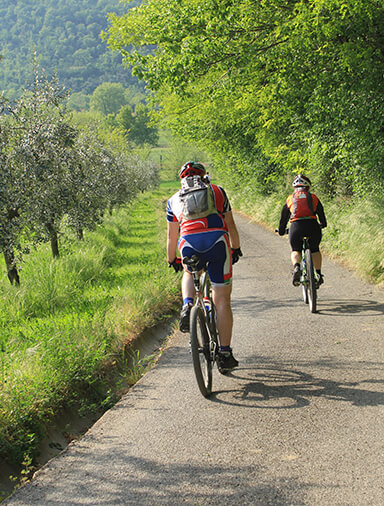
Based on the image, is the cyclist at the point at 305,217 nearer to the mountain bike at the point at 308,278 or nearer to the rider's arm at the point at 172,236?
the mountain bike at the point at 308,278

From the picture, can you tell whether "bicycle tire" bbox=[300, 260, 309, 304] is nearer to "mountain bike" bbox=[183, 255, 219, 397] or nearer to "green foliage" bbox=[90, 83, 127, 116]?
"mountain bike" bbox=[183, 255, 219, 397]

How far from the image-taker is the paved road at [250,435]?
10.1 feet

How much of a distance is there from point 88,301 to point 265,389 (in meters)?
4.42

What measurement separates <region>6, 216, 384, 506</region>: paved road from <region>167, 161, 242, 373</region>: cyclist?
581mm

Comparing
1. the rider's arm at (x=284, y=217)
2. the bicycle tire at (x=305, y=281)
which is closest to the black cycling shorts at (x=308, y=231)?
the rider's arm at (x=284, y=217)

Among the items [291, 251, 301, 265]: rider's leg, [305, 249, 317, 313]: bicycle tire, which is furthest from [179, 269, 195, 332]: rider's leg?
[291, 251, 301, 265]: rider's leg

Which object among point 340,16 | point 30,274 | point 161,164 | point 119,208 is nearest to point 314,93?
point 340,16

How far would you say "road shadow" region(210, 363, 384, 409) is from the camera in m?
4.38

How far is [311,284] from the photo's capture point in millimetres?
7387

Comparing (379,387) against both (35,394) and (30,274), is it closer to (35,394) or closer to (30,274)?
(35,394)

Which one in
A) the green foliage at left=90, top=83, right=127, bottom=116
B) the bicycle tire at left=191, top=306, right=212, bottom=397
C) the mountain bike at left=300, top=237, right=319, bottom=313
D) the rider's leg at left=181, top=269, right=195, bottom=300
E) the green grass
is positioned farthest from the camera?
the green foliage at left=90, top=83, right=127, bottom=116

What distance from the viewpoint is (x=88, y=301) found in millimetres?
8438

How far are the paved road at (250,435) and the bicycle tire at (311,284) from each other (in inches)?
32.0

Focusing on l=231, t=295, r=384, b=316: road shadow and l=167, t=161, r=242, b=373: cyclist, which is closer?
l=167, t=161, r=242, b=373: cyclist
